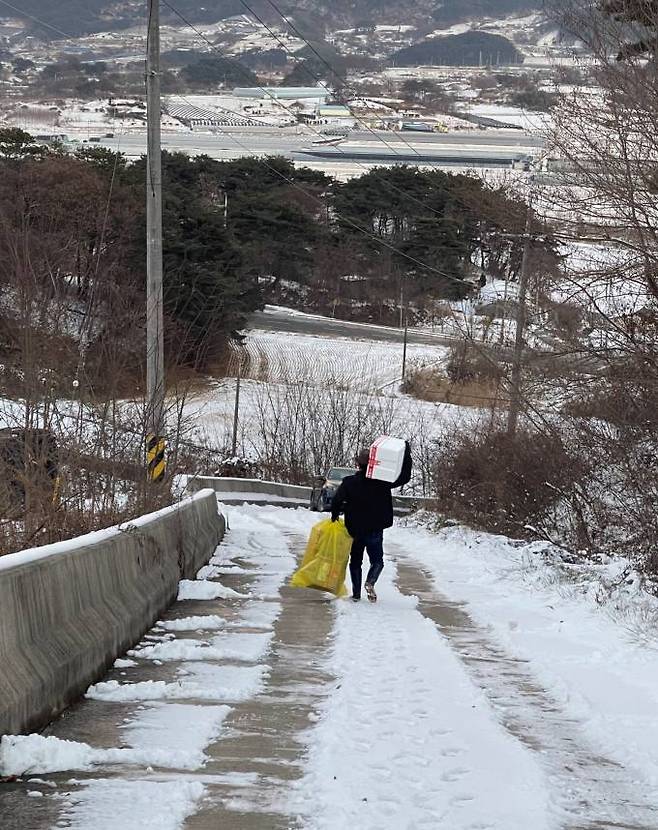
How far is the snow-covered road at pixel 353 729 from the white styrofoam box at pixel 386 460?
2019 mm

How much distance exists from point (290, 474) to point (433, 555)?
29218 mm

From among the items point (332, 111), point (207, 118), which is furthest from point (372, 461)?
point (332, 111)

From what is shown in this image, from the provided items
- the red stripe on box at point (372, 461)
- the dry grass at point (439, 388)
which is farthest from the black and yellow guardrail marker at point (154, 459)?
the dry grass at point (439, 388)

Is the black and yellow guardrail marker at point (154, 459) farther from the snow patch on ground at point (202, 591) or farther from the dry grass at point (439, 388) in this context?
the dry grass at point (439, 388)

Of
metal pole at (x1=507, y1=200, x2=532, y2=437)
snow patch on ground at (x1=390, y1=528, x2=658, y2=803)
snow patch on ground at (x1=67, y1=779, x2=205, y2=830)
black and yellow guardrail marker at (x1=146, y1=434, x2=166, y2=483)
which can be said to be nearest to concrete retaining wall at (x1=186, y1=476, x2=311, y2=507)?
metal pole at (x1=507, y1=200, x2=532, y2=437)

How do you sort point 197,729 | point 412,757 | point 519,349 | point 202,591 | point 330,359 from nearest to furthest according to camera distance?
point 412,757 → point 197,729 → point 202,591 → point 519,349 → point 330,359

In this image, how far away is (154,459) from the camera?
16750 millimetres

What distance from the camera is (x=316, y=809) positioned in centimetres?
605

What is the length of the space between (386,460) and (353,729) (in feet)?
25.2

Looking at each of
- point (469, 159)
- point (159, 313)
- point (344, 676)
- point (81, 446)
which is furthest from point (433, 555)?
point (469, 159)

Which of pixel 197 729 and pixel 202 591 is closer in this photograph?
pixel 197 729

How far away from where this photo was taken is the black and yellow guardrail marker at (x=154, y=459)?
1638cm

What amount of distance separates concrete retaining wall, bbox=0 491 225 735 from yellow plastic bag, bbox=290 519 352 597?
2.81m

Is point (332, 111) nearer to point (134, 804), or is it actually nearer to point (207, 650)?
point (207, 650)
